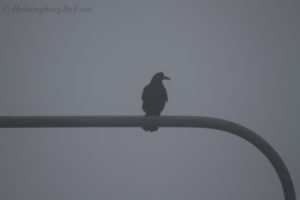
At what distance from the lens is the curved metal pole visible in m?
1.47

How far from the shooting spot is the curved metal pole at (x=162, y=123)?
147 cm

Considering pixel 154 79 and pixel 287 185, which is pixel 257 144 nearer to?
pixel 287 185

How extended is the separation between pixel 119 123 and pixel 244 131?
66 centimetres

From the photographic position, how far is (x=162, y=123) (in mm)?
1588

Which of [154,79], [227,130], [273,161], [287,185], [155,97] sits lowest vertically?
[287,185]

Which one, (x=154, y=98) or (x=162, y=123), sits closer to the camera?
(x=162, y=123)

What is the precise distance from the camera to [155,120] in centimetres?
158

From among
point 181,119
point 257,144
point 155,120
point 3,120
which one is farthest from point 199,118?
point 3,120

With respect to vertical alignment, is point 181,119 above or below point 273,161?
above

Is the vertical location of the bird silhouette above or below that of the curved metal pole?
above

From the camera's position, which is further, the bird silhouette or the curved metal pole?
the bird silhouette

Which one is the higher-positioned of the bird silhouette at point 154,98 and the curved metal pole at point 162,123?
the bird silhouette at point 154,98

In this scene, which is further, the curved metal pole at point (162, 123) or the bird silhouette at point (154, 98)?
the bird silhouette at point (154, 98)

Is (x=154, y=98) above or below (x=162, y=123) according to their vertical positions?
above
